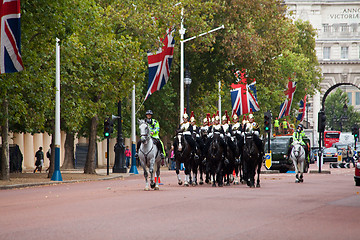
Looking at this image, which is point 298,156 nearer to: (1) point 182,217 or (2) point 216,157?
(2) point 216,157

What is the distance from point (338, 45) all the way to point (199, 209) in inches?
4205

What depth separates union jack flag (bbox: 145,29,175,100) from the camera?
41.5m

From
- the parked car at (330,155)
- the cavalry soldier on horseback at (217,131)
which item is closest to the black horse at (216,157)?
the cavalry soldier on horseback at (217,131)

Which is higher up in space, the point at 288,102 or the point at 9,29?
the point at 288,102

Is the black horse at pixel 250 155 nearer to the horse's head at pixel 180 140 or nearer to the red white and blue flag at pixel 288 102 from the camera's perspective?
the horse's head at pixel 180 140

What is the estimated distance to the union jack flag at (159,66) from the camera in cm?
4150

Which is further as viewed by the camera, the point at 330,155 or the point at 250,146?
the point at 330,155

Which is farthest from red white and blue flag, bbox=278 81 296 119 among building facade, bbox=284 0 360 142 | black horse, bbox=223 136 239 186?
building facade, bbox=284 0 360 142

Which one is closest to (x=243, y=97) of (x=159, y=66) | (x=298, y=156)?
(x=159, y=66)

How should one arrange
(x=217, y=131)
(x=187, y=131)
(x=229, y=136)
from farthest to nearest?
(x=229, y=136) → (x=217, y=131) → (x=187, y=131)

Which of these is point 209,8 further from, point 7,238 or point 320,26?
point 320,26

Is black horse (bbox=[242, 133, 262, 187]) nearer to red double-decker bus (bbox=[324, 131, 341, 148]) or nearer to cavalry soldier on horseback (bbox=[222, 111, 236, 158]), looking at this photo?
cavalry soldier on horseback (bbox=[222, 111, 236, 158])

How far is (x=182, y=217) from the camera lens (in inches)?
594

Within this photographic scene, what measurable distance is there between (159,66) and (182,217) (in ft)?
89.4
